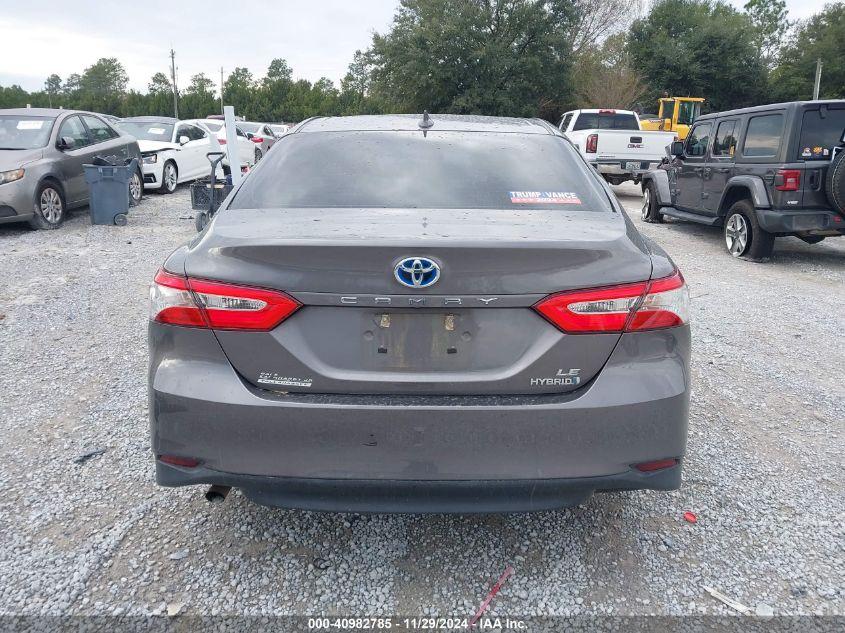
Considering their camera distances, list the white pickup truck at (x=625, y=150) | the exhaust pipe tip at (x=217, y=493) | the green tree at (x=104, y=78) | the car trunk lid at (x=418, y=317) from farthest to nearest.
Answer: the green tree at (x=104, y=78) → the white pickup truck at (x=625, y=150) → the exhaust pipe tip at (x=217, y=493) → the car trunk lid at (x=418, y=317)

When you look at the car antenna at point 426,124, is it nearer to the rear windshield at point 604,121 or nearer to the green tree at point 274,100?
the rear windshield at point 604,121

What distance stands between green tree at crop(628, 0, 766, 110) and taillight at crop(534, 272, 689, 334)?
4830 cm

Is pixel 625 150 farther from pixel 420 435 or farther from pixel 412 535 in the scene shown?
pixel 420 435

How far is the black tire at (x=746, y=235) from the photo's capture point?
884cm

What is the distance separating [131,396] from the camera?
14.3 feet

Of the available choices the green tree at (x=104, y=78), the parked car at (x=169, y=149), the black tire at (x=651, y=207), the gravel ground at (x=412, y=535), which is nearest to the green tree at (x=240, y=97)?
the green tree at (x=104, y=78)

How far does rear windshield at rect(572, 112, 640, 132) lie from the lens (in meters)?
19.0

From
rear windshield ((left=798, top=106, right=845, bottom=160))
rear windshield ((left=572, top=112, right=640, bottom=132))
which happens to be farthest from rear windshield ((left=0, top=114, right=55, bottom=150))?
rear windshield ((left=572, top=112, right=640, bottom=132))

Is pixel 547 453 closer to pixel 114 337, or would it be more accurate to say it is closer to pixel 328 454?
pixel 328 454

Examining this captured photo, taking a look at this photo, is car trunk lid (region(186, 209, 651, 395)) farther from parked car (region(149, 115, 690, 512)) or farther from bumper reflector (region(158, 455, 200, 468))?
bumper reflector (region(158, 455, 200, 468))

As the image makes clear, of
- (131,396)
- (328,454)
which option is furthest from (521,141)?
(131,396)

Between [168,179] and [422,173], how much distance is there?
1327 centimetres

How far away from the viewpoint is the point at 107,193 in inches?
423

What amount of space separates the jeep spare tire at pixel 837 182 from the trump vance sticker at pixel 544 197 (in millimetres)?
6549
